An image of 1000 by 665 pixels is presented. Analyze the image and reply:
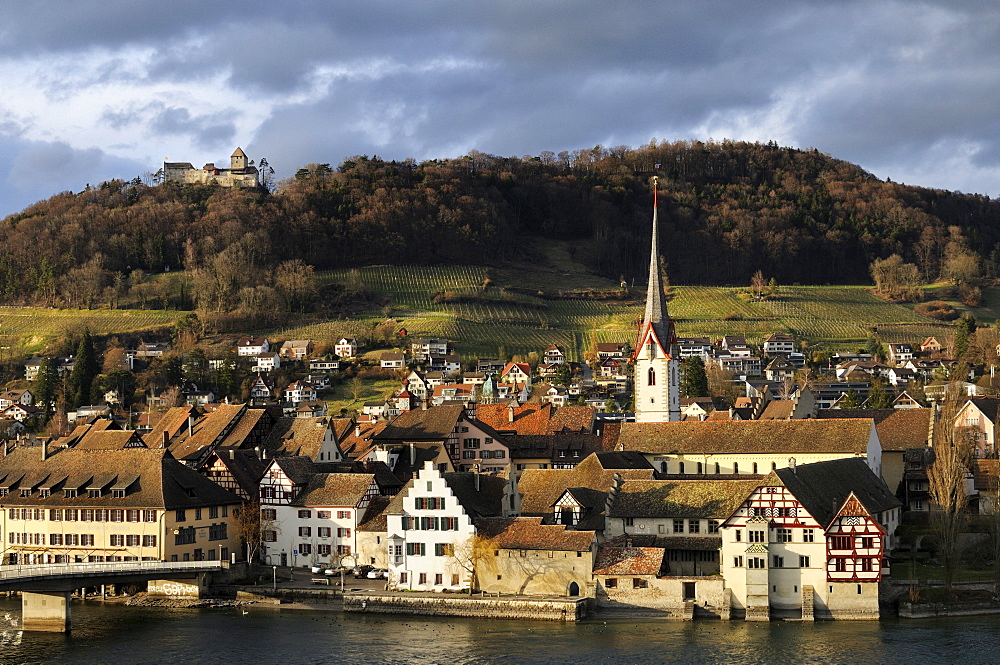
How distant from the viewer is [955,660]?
55.0 metres

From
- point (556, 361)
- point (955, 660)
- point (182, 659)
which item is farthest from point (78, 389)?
point (955, 660)

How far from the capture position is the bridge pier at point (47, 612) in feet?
210

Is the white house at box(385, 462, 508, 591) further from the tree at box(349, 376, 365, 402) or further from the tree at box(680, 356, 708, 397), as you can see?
the tree at box(349, 376, 365, 402)

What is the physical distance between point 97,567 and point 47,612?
305 centimetres

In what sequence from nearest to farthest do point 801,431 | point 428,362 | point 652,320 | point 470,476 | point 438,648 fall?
1. point 438,648
2. point 470,476
3. point 801,431
4. point 652,320
5. point 428,362

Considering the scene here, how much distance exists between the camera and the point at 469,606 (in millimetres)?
65625

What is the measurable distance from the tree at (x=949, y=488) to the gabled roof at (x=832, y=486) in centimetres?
279

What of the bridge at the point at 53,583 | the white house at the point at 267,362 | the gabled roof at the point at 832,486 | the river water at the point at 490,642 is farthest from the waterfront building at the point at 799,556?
the white house at the point at 267,362

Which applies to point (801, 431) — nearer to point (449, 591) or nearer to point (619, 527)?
point (619, 527)

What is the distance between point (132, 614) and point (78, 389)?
91.2 m

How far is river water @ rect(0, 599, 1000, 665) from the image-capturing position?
5625 cm

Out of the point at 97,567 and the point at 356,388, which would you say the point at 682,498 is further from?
the point at 356,388

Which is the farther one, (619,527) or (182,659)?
(619,527)

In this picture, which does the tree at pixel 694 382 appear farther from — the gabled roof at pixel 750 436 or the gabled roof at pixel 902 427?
the gabled roof at pixel 750 436
